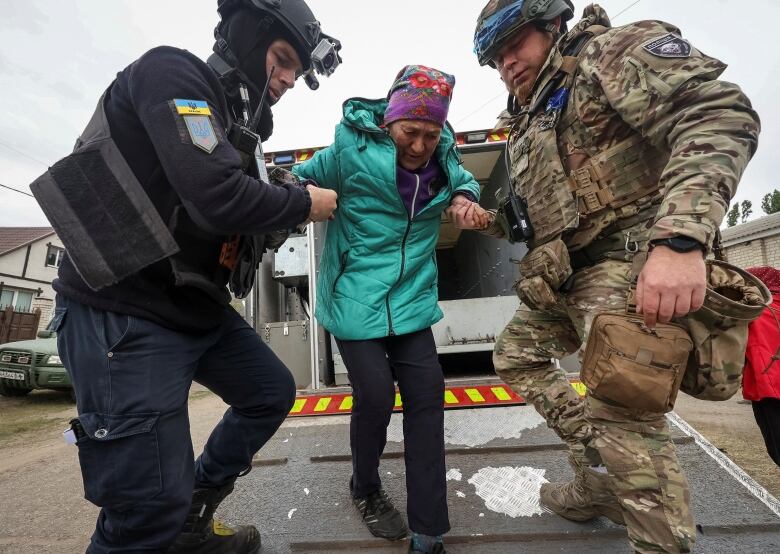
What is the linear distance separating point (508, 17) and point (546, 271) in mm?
1043

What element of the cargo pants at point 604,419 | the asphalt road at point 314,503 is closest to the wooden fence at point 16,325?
the asphalt road at point 314,503

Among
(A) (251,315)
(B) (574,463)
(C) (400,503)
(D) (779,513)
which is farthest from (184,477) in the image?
(A) (251,315)

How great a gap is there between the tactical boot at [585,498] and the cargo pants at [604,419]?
0.28 ft

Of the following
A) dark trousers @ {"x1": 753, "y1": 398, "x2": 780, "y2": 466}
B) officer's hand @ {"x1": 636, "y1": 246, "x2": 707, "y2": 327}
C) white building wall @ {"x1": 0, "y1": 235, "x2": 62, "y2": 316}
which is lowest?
dark trousers @ {"x1": 753, "y1": 398, "x2": 780, "y2": 466}

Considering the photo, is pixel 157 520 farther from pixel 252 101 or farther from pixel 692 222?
pixel 692 222

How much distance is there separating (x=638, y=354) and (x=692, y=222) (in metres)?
0.39

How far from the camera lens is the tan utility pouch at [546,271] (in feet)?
5.20

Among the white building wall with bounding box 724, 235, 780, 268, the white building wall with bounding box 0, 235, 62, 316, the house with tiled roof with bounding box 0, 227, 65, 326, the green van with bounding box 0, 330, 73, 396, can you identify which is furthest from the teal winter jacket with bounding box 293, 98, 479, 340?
the white building wall with bounding box 0, 235, 62, 316

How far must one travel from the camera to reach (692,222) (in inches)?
42.9

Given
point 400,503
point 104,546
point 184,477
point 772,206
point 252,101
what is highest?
point 772,206

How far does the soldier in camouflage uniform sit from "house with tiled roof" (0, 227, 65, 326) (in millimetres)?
22249

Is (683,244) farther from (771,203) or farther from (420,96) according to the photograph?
(771,203)

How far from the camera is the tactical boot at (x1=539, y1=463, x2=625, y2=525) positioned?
1572 mm

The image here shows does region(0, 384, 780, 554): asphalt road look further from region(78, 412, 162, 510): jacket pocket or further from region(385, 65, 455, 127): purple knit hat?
region(385, 65, 455, 127): purple knit hat
